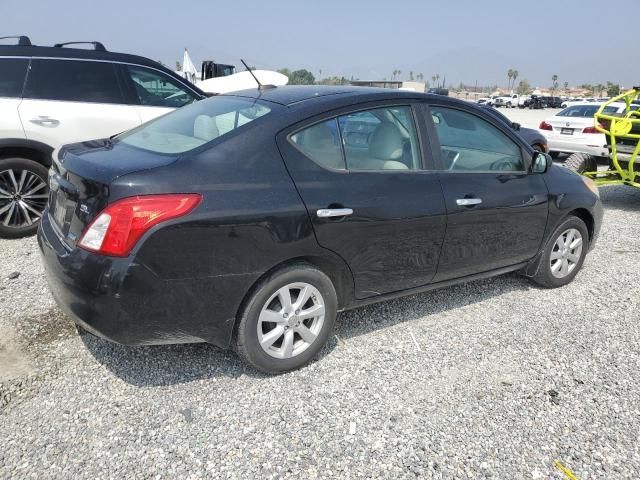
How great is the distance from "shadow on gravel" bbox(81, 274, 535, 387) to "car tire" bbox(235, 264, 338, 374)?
189 mm

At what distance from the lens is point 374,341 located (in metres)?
3.40

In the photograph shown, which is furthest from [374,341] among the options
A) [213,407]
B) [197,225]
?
[197,225]

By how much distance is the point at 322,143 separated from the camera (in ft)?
9.57

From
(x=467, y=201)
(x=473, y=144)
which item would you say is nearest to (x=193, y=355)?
(x=467, y=201)

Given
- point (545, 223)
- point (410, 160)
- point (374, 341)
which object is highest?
point (410, 160)

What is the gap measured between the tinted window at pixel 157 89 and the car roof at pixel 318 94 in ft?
8.44

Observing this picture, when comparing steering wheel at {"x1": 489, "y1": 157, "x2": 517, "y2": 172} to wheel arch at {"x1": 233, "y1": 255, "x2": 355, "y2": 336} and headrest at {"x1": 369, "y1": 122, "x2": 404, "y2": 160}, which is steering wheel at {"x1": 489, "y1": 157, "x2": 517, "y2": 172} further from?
wheel arch at {"x1": 233, "y1": 255, "x2": 355, "y2": 336}

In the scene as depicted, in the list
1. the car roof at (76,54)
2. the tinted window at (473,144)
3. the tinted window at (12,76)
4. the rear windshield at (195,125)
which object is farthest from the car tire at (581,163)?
the tinted window at (12,76)

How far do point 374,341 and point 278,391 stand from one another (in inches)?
33.5

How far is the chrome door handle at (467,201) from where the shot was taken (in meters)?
3.39

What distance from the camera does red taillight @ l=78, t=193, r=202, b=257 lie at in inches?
91.1

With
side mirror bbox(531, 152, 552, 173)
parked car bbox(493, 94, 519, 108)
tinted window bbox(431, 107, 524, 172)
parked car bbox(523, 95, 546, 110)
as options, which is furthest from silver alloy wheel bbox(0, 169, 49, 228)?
parked car bbox(493, 94, 519, 108)

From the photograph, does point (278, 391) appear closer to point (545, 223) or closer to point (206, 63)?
point (545, 223)

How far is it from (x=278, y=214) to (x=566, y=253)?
296 centimetres
